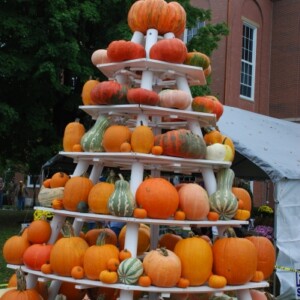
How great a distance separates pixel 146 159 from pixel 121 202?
438 mm

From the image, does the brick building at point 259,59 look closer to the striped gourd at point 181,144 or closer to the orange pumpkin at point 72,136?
the orange pumpkin at point 72,136

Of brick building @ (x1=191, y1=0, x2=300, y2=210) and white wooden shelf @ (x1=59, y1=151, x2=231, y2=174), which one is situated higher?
brick building @ (x1=191, y1=0, x2=300, y2=210)

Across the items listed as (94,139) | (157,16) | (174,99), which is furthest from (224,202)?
(157,16)

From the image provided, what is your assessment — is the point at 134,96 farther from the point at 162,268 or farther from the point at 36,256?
the point at 36,256

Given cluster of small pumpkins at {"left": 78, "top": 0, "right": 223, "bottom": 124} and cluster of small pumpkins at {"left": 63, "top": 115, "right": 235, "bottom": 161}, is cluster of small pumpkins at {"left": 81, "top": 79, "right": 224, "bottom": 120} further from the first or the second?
cluster of small pumpkins at {"left": 63, "top": 115, "right": 235, "bottom": 161}

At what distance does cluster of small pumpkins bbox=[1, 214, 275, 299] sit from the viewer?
151 inches

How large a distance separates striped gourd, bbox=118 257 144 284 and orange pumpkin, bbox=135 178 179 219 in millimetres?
411

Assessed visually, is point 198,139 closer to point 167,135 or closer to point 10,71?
point 167,135

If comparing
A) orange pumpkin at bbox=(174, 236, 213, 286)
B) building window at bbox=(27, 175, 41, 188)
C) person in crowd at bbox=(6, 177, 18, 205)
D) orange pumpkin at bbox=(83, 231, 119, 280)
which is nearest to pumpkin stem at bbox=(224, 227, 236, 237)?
orange pumpkin at bbox=(174, 236, 213, 286)

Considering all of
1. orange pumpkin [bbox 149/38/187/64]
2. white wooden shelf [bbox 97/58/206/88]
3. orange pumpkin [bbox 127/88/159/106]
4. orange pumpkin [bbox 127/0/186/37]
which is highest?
orange pumpkin [bbox 127/0/186/37]

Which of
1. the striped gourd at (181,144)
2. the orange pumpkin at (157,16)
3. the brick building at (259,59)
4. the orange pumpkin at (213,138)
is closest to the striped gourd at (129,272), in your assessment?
the striped gourd at (181,144)

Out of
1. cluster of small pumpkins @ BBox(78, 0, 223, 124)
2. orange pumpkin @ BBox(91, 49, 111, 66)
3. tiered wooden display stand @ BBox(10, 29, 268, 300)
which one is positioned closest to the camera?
tiered wooden display stand @ BBox(10, 29, 268, 300)

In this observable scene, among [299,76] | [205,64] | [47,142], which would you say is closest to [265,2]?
[299,76]

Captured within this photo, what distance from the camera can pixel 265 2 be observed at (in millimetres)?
22438
